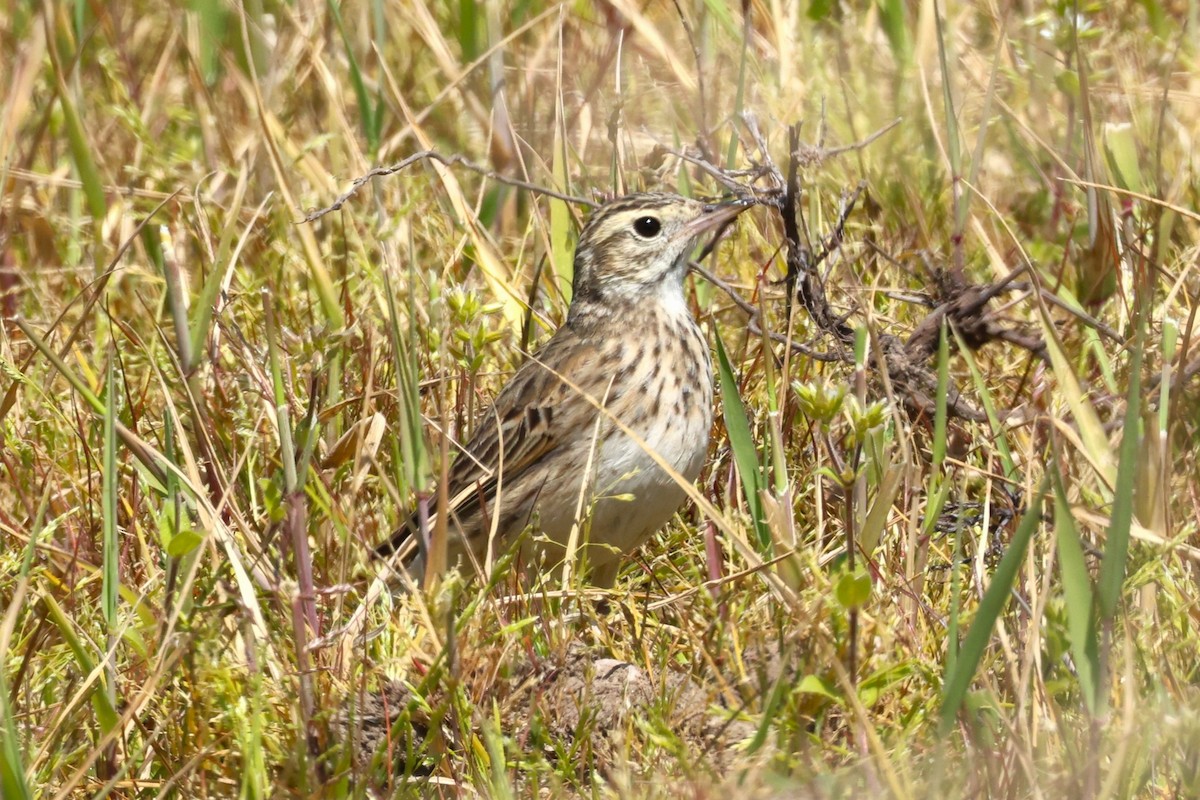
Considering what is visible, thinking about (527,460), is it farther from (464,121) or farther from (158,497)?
(464,121)

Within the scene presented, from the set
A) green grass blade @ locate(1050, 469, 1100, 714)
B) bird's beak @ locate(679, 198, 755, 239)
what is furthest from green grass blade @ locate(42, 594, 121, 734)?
bird's beak @ locate(679, 198, 755, 239)

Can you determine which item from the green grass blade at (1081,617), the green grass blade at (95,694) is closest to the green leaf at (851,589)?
the green grass blade at (1081,617)

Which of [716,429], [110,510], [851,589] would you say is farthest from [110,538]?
[716,429]

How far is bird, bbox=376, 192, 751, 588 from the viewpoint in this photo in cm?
396

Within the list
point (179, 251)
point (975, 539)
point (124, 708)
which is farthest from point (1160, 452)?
point (179, 251)

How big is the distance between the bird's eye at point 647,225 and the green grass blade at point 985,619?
1981mm

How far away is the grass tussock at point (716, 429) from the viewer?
9.67 ft

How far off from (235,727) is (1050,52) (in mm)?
3920

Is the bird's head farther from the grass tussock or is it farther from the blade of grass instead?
the blade of grass

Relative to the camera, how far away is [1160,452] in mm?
3033

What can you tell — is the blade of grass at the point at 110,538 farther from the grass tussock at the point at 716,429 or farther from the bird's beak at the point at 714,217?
the bird's beak at the point at 714,217

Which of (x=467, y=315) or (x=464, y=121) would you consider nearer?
(x=467, y=315)

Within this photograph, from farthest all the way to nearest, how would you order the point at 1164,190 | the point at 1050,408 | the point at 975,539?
1. the point at 1164,190
2. the point at 1050,408
3. the point at 975,539

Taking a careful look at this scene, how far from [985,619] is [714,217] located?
199cm
